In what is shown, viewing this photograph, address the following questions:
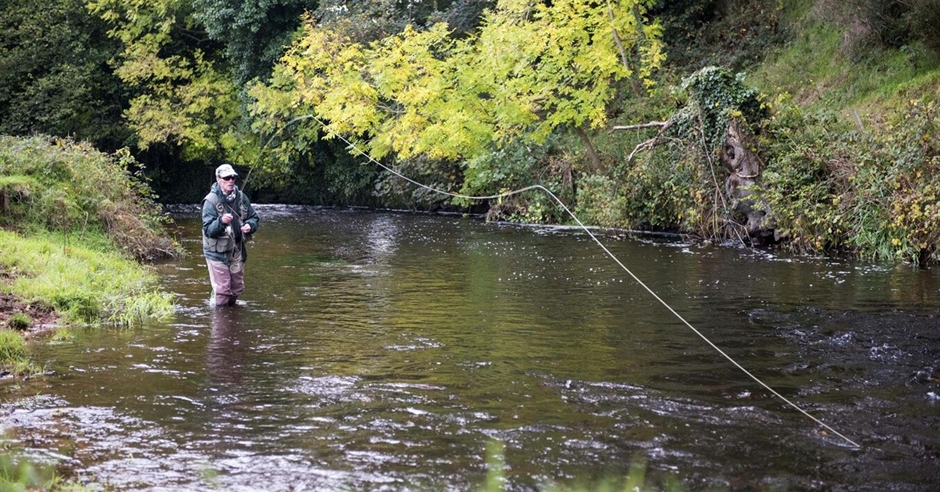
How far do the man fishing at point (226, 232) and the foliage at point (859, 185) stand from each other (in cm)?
957

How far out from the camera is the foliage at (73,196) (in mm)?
14445

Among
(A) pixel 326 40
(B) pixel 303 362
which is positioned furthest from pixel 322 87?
(B) pixel 303 362

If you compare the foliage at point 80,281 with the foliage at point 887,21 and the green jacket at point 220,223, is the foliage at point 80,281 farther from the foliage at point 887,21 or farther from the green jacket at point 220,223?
the foliage at point 887,21

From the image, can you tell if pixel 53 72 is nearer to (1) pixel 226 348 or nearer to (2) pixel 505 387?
(1) pixel 226 348

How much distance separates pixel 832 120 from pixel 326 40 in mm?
15524

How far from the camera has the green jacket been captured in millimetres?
11242

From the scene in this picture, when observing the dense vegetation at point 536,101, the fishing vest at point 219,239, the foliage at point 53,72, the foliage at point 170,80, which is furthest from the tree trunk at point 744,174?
the foliage at point 53,72

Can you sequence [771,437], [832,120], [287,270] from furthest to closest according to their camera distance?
[832,120] < [287,270] < [771,437]

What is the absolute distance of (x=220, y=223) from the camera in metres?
11.2

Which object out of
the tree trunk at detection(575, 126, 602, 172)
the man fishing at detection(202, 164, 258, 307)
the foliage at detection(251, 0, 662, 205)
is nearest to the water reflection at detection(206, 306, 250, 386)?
the man fishing at detection(202, 164, 258, 307)

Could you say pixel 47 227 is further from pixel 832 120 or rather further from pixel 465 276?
pixel 832 120

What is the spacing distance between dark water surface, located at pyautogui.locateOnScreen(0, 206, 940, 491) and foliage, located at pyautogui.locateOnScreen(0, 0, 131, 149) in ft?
81.2

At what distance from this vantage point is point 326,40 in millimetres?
28750

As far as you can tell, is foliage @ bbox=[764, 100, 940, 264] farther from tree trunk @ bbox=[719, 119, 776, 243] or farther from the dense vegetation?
tree trunk @ bbox=[719, 119, 776, 243]
